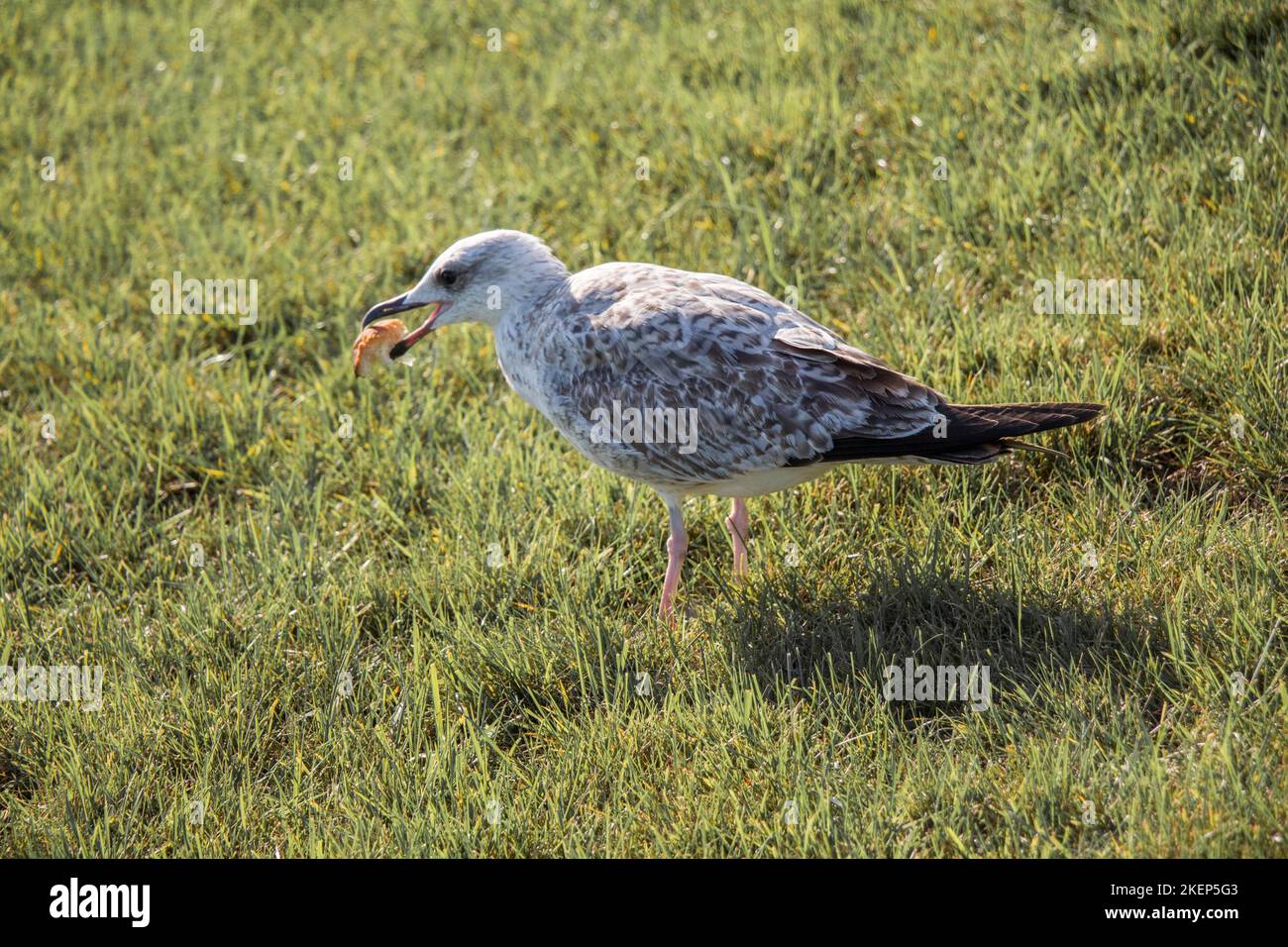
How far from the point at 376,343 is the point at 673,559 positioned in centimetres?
188

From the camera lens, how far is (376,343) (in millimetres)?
5949

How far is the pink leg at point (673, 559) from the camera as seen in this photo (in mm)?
5156

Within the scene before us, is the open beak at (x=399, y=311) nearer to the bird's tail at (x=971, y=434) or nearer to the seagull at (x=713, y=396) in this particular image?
the seagull at (x=713, y=396)

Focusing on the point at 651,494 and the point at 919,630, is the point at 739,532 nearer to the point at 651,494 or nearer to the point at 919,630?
the point at 651,494

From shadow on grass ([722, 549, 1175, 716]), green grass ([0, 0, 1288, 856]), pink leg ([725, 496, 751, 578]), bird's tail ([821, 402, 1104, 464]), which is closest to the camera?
green grass ([0, 0, 1288, 856])

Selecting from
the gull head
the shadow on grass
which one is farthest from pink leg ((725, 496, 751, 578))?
the gull head

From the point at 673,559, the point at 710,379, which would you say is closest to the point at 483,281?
the point at 710,379

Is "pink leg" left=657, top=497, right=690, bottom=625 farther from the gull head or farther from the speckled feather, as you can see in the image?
the gull head

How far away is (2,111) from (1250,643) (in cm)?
960

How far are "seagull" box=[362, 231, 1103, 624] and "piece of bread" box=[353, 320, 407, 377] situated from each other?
1.85ft

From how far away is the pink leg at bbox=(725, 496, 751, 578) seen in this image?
536 cm

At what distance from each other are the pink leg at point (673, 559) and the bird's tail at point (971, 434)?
0.79 metres

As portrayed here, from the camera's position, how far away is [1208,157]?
6402 mm

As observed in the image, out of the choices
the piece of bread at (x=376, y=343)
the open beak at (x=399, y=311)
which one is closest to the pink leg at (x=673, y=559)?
the open beak at (x=399, y=311)
